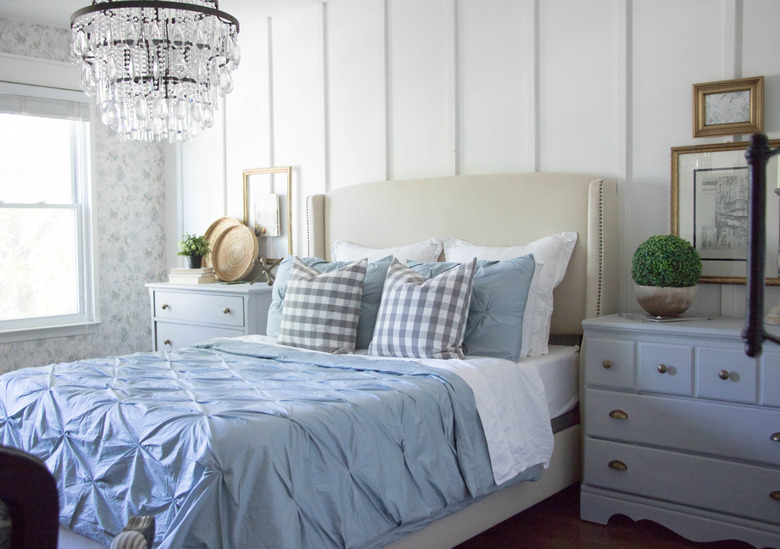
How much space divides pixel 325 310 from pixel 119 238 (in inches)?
97.7

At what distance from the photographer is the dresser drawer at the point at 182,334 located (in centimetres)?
405

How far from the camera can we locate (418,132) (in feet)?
12.3

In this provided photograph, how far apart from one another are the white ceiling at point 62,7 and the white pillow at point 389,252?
57.9 inches

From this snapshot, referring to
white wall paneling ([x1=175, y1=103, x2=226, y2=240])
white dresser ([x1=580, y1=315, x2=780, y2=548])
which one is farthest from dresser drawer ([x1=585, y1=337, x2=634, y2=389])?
white wall paneling ([x1=175, y1=103, x2=226, y2=240])

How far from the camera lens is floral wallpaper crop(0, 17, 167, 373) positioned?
4484 millimetres

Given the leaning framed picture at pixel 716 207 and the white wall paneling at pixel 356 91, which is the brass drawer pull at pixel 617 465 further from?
the white wall paneling at pixel 356 91

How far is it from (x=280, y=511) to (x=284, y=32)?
3.39 meters

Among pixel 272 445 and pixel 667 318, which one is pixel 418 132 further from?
pixel 272 445

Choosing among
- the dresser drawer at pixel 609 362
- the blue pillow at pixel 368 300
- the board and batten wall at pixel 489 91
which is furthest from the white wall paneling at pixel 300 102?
the dresser drawer at pixel 609 362

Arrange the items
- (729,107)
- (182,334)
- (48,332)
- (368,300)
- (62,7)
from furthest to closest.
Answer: (48,332) < (182,334) < (62,7) < (368,300) < (729,107)

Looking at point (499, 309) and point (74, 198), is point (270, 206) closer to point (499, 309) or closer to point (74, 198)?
point (74, 198)

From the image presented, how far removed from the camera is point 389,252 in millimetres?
3514

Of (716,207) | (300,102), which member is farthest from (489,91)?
(300,102)

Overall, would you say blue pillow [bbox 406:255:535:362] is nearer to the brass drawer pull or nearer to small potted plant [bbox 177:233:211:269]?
the brass drawer pull
